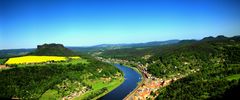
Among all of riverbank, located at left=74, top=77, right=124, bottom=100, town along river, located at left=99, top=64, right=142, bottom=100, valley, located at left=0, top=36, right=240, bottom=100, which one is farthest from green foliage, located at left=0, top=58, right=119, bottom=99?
town along river, located at left=99, top=64, right=142, bottom=100

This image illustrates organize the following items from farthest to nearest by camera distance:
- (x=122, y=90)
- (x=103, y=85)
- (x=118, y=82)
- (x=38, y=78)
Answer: (x=118, y=82), (x=103, y=85), (x=38, y=78), (x=122, y=90)

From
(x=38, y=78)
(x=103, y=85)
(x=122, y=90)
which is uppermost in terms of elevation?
(x=38, y=78)

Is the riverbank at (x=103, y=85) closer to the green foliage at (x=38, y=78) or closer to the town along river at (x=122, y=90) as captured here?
the town along river at (x=122, y=90)

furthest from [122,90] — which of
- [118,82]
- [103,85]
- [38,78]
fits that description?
[38,78]

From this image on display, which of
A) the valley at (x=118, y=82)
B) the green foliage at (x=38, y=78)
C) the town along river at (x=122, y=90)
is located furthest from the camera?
the town along river at (x=122, y=90)

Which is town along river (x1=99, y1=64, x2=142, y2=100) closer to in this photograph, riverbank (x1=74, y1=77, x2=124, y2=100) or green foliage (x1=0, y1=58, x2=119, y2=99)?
riverbank (x1=74, y1=77, x2=124, y2=100)

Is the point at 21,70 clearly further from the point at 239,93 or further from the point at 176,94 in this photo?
the point at 239,93

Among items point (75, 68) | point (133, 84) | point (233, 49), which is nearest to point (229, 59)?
point (233, 49)

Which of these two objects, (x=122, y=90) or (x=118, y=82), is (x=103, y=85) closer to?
(x=118, y=82)

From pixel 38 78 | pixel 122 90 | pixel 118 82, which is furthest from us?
pixel 118 82

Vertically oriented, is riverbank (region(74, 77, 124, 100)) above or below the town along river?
above

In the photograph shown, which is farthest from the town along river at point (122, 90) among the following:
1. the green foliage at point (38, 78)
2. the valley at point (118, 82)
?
the green foliage at point (38, 78)
